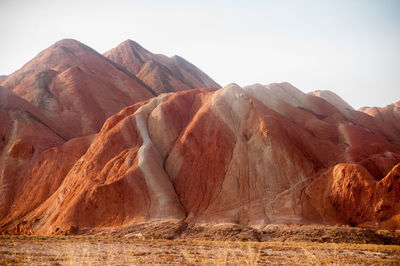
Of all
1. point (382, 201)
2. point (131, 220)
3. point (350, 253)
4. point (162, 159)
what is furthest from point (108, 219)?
point (382, 201)

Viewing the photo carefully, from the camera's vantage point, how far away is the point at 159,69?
106 m

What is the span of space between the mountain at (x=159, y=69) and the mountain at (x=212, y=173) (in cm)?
5296

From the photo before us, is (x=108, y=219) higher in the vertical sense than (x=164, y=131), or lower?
lower

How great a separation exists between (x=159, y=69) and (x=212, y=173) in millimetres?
72279

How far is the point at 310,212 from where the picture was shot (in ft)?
109

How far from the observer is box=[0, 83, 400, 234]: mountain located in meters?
33.2

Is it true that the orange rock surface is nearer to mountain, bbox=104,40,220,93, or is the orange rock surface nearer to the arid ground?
the arid ground

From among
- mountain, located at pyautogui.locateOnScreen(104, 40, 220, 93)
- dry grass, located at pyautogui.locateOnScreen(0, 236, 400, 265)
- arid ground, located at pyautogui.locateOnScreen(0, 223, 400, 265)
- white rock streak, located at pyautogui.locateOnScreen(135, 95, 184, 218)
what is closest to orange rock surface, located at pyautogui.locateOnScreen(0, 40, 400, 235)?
white rock streak, located at pyautogui.locateOnScreen(135, 95, 184, 218)

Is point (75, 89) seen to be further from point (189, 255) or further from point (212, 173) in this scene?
point (189, 255)

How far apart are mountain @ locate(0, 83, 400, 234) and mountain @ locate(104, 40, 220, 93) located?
53.0m

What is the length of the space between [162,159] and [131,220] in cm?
910

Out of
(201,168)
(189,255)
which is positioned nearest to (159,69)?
(201,168)

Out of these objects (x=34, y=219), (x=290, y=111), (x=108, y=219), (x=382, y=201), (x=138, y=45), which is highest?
(x=138, y=45)

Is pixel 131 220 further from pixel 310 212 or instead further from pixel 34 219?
pixel 310 212
